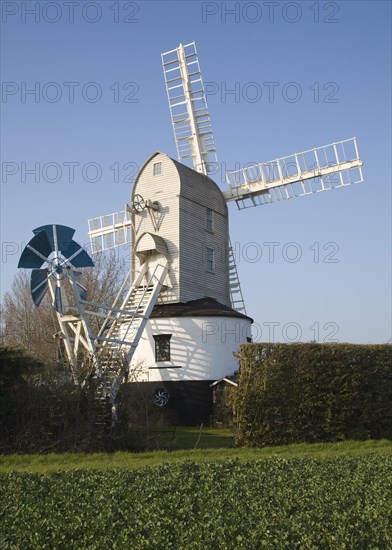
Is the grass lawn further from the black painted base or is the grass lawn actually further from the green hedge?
the black painted base

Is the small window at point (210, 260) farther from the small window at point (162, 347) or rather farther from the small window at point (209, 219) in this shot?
the small window at point (162, 347)

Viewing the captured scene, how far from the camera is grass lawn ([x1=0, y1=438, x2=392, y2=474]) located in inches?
583

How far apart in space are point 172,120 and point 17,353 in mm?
20208

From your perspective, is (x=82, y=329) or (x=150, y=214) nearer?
(x=82, y=329)

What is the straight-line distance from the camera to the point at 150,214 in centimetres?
3141

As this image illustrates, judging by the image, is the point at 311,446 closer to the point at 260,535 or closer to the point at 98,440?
the point at 98,440

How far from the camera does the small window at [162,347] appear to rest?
29656 mm

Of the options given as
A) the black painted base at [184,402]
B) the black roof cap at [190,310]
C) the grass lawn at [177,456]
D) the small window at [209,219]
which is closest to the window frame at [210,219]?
the small window at [209,219]

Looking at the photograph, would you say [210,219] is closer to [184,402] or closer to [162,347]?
[162,347]

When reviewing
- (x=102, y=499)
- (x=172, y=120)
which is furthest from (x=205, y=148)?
(x=102, y=499)

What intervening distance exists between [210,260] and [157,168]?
4880mm

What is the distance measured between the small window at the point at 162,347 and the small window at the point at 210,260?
4.43 metres

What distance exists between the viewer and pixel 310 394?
66.8ft

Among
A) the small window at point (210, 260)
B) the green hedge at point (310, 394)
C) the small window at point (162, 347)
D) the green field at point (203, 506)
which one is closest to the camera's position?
the green field at point (203, 506)
